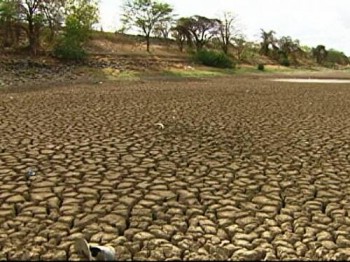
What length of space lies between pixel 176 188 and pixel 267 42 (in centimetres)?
7071

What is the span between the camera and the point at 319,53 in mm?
85375

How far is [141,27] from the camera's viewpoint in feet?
158

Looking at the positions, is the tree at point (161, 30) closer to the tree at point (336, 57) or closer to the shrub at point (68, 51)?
the shrub at point (68, 51)

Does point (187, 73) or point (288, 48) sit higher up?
point (288, 48)

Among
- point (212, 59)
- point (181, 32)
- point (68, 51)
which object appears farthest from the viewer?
point (181, 32)

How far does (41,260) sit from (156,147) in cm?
423

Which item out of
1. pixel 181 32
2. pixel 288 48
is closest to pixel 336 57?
pixel 288 48

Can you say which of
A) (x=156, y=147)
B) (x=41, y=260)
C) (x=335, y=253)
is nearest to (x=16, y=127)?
(x=156, y=147)

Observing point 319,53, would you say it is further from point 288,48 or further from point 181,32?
point 181,32

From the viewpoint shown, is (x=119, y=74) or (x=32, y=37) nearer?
(x=119, y=74)

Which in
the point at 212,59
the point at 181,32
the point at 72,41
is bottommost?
the point at 212,59

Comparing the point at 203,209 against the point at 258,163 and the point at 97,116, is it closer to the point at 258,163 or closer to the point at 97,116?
the point at 258,163

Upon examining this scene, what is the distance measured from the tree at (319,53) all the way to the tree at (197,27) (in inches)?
1384

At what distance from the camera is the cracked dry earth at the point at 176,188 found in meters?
4.14
